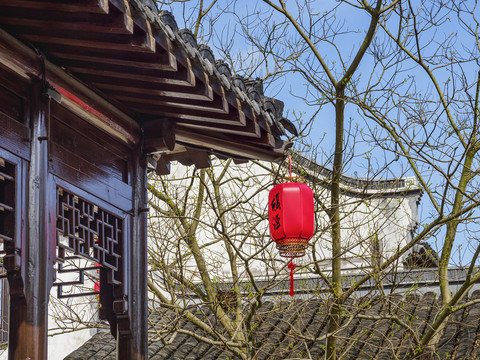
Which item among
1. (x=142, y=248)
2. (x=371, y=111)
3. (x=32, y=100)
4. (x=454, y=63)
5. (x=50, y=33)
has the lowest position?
(x=142, y=248)

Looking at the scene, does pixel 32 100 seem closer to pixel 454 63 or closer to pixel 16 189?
pixel 16 189

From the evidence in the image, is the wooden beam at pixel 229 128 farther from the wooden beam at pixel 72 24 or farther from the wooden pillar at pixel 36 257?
the wooden beam at pixel 72 24

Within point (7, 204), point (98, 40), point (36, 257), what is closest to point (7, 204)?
point (7, 204)

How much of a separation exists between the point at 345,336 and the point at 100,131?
5953 millimetres

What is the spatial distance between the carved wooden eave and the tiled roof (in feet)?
12.4

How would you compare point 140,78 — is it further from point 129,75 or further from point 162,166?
point 162,166

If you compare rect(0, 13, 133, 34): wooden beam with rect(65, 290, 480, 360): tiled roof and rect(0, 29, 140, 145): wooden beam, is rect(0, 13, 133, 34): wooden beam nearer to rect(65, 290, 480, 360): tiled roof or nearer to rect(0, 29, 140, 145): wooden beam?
rect(0, 29, 140, 145): wooden beam

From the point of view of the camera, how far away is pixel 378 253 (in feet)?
24.9

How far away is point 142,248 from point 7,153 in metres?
1.31

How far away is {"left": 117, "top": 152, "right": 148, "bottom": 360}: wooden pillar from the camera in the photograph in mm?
3984

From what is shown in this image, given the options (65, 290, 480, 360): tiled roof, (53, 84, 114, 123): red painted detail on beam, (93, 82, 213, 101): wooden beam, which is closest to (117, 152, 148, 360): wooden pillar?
(53, 84, 114, 123): red painted detail on beam

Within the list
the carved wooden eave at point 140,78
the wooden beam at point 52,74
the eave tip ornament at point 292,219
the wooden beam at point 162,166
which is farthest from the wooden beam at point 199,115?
the eave tip ornament at point 292,219

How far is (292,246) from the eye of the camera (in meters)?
6.42

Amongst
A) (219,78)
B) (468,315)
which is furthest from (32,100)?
(468,315)
